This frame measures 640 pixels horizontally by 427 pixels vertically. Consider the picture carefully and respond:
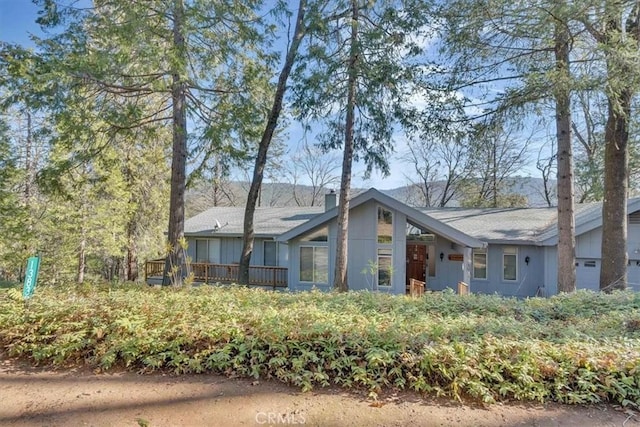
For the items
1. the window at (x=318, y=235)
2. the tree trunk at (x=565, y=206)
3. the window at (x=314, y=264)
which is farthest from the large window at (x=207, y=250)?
the tree trunk at (x=565, y=206)

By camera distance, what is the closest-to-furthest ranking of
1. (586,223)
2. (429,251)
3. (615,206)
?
(615,206) < (586,223) < (429,251)

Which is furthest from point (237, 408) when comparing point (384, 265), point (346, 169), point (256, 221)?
point (256, 221)

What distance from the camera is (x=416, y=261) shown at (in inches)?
556

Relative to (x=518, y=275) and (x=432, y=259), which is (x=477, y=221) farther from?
(x=518, y=275)

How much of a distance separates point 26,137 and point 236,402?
1739 centimetres

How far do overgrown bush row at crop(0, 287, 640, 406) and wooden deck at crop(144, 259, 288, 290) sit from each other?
8399mm

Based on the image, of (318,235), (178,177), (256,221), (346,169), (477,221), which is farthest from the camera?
(256,221)

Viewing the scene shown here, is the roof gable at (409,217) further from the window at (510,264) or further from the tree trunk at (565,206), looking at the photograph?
the tree trunk at (565,206)

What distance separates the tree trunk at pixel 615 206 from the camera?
319 inches

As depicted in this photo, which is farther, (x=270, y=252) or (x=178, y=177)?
(x=270, y=252)

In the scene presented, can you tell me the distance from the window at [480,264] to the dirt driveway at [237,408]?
10.5 m

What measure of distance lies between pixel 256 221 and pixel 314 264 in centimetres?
463

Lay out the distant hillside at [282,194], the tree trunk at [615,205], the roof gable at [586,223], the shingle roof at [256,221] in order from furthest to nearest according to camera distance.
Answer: the distant hillside at [282,194], the shingle roof at [256,221], the roof gable at [586,223], the tree trunk at [615,205]

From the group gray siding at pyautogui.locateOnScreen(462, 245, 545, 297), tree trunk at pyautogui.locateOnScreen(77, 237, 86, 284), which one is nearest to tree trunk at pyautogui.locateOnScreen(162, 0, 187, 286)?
tree trunk at pyautogui.locateOnScreen(77, 237, 86, 284)
